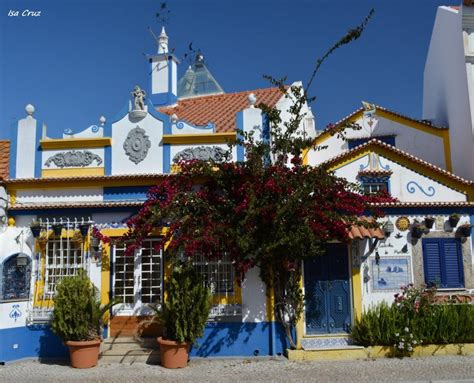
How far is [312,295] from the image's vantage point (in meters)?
12.3

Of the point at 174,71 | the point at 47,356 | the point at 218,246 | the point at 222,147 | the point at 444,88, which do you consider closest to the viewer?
the point at 218,246

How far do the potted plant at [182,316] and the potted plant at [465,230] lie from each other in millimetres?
6184

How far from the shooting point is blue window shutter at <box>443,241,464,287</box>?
12234 millimetres

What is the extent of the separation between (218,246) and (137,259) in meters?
2.39

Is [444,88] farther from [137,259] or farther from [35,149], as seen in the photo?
[35,149]

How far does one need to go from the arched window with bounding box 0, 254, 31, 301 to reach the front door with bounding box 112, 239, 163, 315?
2.00 m

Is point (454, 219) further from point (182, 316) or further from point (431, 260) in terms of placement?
point (182, 316)

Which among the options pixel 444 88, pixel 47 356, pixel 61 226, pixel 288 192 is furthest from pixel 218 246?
pixel 444 88

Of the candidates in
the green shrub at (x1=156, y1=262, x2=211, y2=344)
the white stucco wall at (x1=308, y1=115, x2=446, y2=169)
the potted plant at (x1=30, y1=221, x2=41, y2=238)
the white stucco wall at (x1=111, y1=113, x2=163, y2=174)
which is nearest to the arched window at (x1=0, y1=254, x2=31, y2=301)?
the potted plant at (x1=30, y1=221, x2=41, y2=238)

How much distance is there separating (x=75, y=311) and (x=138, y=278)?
1.80 metres

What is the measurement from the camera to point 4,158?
1337 centimetres

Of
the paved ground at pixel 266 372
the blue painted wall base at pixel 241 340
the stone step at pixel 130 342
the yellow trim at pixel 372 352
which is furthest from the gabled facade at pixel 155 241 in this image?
the paved ground at pixel 266 372

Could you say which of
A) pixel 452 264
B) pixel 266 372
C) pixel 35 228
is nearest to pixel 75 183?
pixel 35 228

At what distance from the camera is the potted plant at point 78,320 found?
10922mm
